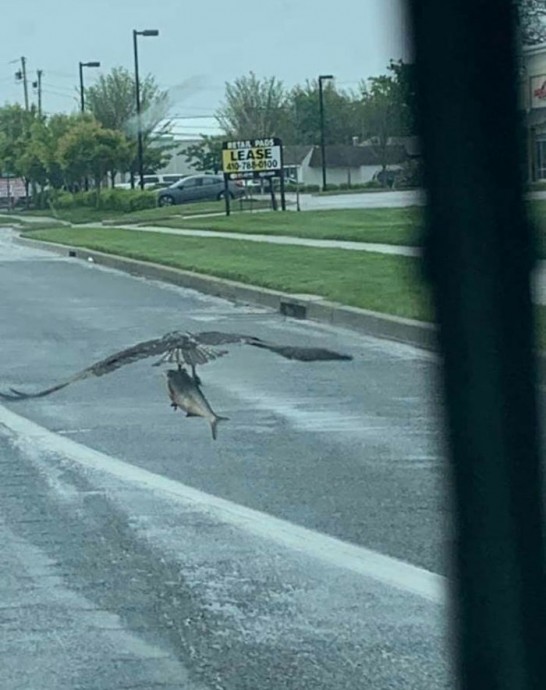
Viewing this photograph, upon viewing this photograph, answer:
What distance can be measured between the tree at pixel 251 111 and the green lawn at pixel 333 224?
71.4ft

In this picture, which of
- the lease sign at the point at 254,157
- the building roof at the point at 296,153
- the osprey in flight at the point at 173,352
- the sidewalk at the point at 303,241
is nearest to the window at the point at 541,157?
the lease sign at the point at 254,157


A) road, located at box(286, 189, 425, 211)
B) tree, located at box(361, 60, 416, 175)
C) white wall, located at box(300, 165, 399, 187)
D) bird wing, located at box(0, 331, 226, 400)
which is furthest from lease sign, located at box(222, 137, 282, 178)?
bird wing, located at box(0, 331, 226, 400)

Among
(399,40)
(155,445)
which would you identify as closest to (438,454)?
(155,445)

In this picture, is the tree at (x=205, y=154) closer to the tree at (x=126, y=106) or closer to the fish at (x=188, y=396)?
the tree at (x=126, y=106)

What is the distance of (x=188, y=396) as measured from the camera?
42.5ft

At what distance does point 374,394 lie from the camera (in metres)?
12.9

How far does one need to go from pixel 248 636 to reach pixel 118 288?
19.0 m

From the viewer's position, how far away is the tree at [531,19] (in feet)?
105

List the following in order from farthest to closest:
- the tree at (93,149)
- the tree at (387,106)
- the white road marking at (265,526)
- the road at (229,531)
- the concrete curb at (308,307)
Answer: the tree at (93,149), the tree at (387,106), the concrete curb at (308,307), the white road marking at (265,526), the road at (229,531)

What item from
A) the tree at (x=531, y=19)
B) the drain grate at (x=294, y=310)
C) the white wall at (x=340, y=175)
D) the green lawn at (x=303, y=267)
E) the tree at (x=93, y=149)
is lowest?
the drain grate at (x=294, y=310)

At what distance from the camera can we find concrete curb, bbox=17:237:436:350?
16.4 meters

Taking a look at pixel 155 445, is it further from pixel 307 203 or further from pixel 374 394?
pixel 307 203

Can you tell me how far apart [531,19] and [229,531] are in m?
27.6

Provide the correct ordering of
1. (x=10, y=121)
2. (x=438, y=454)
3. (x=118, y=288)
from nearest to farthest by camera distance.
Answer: (x=438, y=454)
(x=118, y=288)
(x=10, y=121)
